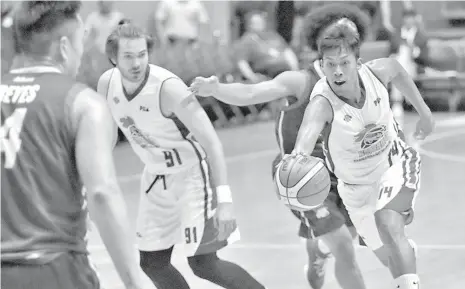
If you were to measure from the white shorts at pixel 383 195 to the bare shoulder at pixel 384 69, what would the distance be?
1.26 ft

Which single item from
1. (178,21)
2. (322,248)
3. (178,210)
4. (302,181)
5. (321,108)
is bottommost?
(178,21)

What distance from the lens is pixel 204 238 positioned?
529cm

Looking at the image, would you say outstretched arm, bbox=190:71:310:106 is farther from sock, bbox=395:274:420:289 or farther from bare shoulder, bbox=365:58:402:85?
sock, bbox=395:274:420:289

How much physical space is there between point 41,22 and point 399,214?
262 centimetres

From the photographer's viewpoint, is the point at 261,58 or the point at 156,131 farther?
the point at 261,58

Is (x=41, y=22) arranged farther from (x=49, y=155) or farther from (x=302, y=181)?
(x=302, y=181)

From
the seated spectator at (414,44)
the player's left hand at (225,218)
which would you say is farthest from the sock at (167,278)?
the seated spectator at (414,44)

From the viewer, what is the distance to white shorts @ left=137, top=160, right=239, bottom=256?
534cm

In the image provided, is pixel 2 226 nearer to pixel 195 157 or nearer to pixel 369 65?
pixel 195 157

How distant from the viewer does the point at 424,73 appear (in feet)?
61.3

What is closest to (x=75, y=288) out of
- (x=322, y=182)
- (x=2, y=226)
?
(x=2, y=226)

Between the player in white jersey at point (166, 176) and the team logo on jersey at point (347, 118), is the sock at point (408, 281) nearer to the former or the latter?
the player in white jersey at point (166, 176)

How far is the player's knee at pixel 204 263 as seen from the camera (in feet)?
17.4

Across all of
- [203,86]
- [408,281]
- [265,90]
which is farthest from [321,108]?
[408,281]
